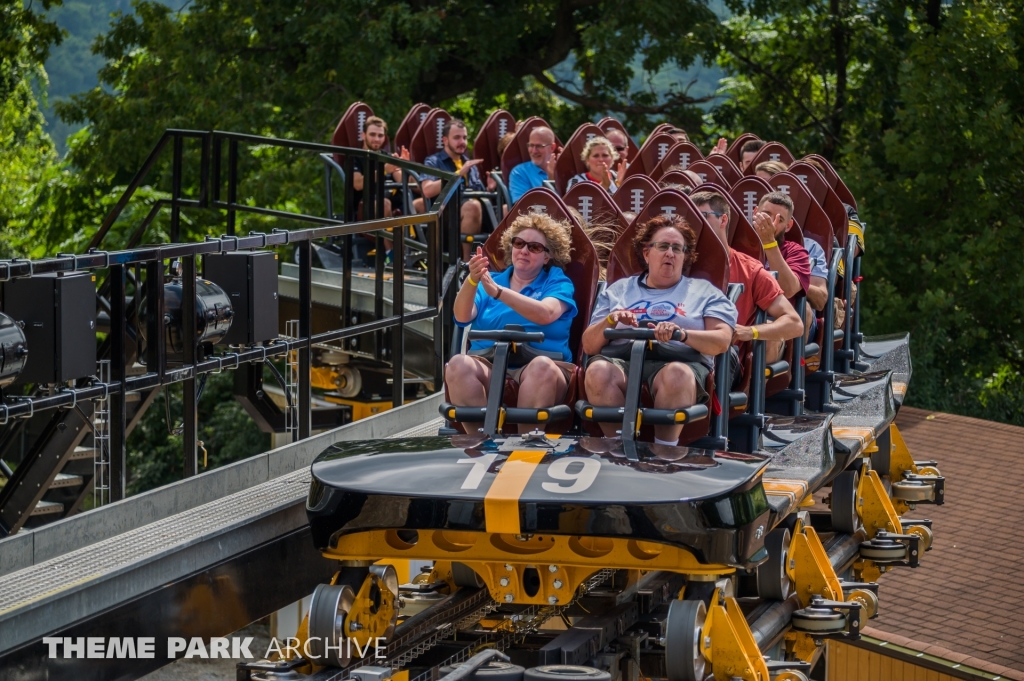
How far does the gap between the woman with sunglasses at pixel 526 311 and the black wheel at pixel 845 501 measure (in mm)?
2102

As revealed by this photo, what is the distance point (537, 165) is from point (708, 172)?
1984 mm

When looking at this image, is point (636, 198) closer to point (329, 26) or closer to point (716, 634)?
point (716, 634)

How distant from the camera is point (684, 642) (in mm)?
4176

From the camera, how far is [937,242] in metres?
14.9

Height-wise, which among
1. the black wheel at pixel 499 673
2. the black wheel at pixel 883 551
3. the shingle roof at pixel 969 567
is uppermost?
the black wheel at pixel 499 673

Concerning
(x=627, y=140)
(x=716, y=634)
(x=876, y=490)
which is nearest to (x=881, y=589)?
(x=876, y=490)

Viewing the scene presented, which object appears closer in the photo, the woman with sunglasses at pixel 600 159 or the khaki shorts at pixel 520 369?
the khaki shorts at pixel 520 369

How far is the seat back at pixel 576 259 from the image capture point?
529cm

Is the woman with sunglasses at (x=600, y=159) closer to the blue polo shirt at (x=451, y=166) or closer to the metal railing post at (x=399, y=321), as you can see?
the metal railing post at (x=399, y=321)

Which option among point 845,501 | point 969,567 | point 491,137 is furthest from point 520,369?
point 491,137

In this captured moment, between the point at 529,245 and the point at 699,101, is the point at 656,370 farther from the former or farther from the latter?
the point at 699,101

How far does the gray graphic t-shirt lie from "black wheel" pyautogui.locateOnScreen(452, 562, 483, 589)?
1.13 meters

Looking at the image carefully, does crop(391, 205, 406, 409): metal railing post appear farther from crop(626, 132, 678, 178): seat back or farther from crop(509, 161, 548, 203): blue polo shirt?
crop(626, 132, 678, 178): seat back

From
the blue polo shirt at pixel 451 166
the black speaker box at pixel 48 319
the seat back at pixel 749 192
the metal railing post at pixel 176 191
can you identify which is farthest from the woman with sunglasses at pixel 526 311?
the blue polo shirt at pixel 451 166
